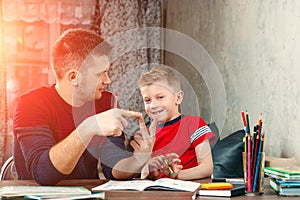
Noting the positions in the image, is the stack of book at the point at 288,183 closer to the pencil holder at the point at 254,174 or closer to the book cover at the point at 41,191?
the pencil holder at the point at 254,174

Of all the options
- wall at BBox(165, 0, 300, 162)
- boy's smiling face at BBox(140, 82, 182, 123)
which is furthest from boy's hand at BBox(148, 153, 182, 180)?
wall at BBox(165, 0, 300, 162)

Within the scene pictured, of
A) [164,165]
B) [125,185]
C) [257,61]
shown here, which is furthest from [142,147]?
[257,61]

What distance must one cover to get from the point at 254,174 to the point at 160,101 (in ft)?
2.34

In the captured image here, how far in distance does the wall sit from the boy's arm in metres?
0.62

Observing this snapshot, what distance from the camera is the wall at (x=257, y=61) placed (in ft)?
7.95

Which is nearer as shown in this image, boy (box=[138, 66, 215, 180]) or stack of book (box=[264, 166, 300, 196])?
stack of book (box=[264, 166, 300, 196])

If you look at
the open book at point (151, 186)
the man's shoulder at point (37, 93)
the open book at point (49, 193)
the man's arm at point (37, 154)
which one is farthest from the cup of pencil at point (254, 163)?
the man's shoulder at point (37, 93)

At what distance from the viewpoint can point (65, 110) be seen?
197 centimetres

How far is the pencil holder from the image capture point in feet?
4.91

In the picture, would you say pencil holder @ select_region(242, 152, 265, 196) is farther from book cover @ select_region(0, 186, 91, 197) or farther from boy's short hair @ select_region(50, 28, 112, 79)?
boy's short hair @ select_region(50, 28, 112, 79)

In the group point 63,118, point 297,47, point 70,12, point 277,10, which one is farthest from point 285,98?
point 70,12

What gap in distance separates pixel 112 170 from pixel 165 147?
0.35m

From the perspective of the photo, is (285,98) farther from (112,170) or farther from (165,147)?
(112,170)

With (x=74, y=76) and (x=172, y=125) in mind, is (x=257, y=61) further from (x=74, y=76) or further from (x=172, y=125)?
(x=74, y=76)
